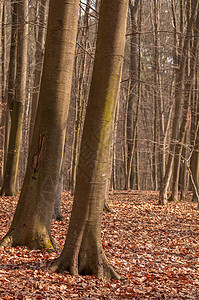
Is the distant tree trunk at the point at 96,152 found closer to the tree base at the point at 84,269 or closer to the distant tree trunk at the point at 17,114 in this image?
the tree base at the point at 84,269

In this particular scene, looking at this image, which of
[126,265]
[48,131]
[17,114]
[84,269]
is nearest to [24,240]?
[84,269]

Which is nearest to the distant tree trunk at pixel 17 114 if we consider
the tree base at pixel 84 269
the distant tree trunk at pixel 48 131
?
the distant tree trunk at pixel 48 131

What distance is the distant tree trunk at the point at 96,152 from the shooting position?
4512 millimetres

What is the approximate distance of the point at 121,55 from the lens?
465 centimetres

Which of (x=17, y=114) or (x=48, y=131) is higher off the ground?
(x=17, y=114)

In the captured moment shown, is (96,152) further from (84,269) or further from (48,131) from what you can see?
(84,269)

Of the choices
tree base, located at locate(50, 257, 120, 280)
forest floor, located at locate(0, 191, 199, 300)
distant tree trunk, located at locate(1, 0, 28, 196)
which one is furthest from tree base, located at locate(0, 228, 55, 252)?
distant tree trunk, located at locate(1, 0, 28, 196)

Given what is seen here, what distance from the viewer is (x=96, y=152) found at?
14.9ft

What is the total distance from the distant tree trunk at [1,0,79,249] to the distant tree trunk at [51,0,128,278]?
1.08 m

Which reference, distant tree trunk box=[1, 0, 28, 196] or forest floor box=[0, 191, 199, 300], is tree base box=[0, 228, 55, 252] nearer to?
forest floor box=[0, 191, 199, 300]

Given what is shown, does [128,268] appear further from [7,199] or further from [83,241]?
[7,199]

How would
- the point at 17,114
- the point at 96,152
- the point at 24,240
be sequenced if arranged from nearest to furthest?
the point at 96,152
the point at 24,240
the point at 17,114

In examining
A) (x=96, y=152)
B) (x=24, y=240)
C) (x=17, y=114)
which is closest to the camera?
(x=96, y=152)

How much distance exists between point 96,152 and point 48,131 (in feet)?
4.37
